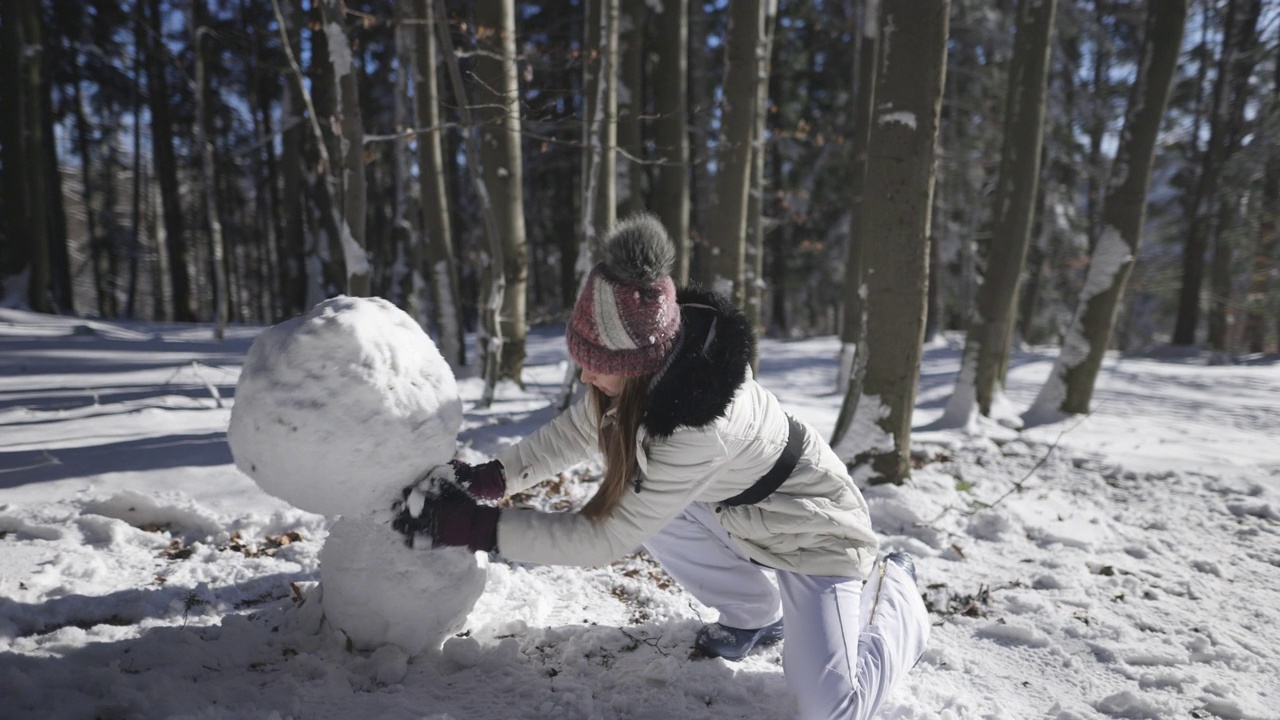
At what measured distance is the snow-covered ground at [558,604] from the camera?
210 centimetres

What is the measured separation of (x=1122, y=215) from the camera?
6598 millimetres

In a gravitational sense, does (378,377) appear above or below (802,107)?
below

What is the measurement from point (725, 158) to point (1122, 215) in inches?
160

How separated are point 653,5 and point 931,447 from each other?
20.6 ft

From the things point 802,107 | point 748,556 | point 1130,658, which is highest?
point 802,107

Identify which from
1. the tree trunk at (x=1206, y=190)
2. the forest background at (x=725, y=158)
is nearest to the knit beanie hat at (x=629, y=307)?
the forest background at (x=725, y=158)

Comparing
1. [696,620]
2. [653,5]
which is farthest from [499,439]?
[653,5]

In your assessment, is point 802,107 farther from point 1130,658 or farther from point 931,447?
point 1130,658

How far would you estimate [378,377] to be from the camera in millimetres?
2027

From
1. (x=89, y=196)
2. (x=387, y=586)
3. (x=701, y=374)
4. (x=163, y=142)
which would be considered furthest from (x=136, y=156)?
(x=701, y=374)

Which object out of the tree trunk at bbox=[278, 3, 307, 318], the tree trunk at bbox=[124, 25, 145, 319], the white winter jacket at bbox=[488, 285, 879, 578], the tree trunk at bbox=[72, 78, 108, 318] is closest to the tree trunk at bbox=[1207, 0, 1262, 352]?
the white winter jacket at bbox=[488, 285, 879, 578]

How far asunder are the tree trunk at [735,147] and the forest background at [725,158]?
0.09 ft

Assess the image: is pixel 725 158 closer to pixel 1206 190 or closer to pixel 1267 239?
pixel 1267 239

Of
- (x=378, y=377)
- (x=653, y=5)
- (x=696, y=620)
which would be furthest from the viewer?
(x=653, y=5)
